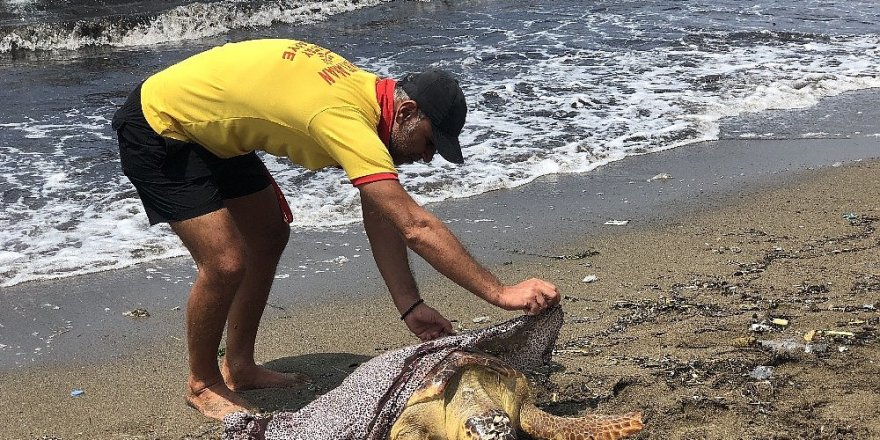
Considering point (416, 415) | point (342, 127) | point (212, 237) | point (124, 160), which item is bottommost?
point (416, 415)

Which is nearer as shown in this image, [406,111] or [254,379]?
[406,111]

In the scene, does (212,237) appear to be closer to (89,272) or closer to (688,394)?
(688,394)

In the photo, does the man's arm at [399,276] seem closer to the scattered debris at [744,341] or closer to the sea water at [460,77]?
the scattered debris at [744,341]

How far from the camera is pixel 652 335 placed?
145 inches

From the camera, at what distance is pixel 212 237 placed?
3096mm

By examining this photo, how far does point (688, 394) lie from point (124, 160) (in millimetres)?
2085

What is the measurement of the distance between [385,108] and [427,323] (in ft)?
2.69

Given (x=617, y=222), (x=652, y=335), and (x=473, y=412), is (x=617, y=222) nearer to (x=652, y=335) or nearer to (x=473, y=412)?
(x=652, y=335)

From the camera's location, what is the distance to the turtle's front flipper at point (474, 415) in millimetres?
2642

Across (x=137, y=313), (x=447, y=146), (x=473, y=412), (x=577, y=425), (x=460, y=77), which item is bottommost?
(x=460, y=77)

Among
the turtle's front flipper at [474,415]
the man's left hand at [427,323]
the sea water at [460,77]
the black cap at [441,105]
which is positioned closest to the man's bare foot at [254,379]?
the man's left hand at [427,323]

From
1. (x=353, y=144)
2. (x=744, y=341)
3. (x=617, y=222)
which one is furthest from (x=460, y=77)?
(x=353, y=144)

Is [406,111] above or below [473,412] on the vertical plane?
above

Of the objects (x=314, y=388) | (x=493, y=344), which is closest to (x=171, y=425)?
(x=314, y=388)
